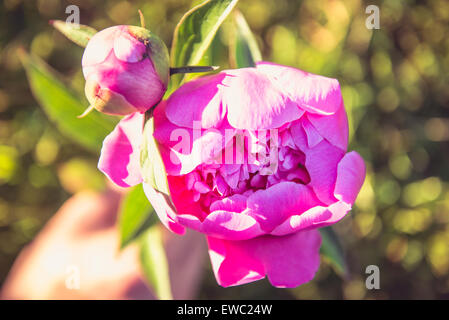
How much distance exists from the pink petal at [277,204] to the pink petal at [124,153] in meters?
0.14

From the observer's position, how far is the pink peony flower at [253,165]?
520 mm

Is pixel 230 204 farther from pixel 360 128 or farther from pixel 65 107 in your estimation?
pixel 360 128

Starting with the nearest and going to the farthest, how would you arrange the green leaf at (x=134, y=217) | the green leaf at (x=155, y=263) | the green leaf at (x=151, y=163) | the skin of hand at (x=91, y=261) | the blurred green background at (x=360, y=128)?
the green leaf at (x=151, y=163) < the green leaf at (x=134, y=217) < the green leaf at (x=155, y=263) < the skin of hand at (x=91, y=261) < the blurred green background at (x=360, y=128)

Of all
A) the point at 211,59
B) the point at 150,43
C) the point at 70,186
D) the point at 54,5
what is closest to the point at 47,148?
the point at 70,186

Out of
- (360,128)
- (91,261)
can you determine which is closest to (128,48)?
(91,261)

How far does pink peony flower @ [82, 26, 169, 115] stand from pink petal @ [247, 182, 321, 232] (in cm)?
17

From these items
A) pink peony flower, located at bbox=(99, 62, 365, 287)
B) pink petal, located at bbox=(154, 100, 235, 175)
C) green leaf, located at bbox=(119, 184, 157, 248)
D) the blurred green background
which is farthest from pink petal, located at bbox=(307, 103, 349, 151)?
the blurred green background

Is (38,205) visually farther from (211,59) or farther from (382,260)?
(382,260)

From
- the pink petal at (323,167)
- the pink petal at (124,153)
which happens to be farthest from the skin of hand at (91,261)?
the pink petal at (323,167)

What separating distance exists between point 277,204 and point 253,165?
2.2 inches

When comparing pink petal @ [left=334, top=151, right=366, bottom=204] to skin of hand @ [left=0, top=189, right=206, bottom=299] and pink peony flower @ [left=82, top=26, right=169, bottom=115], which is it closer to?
pink peony flower @ [left=82, top=26, right=169, bottom=115]

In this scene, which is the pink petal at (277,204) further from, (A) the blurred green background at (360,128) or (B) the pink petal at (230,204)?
(A) the blurred green background at (360,128)

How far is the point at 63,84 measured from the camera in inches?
34.0

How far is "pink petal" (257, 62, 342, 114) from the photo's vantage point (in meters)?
0.53
